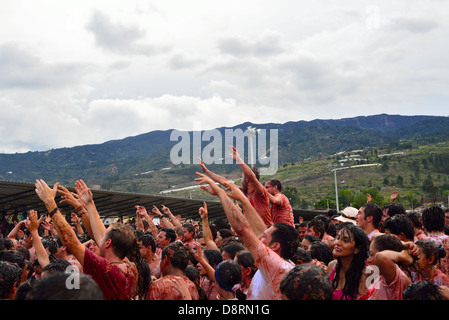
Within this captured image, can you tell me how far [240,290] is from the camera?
4727 mm

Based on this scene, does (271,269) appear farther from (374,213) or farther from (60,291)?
(374,213)

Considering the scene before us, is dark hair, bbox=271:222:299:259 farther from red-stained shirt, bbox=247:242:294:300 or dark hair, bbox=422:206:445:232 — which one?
dark hair, bbox=422:206:445:232

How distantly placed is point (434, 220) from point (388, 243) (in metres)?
1.89

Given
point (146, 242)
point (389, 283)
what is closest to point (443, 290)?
point (389, 283)

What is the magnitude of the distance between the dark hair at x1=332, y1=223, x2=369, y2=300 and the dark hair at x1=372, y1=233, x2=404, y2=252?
0.30 metres

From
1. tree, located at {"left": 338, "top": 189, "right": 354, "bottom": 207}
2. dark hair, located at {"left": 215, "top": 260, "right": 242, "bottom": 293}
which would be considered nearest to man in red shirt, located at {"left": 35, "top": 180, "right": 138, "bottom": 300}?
dark hair, located at {"left": 215, "top": 260, "right": 242, "bottom": 293}

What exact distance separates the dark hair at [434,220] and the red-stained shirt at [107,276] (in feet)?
13.2

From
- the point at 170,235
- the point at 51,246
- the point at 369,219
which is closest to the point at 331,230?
the point at 369,219

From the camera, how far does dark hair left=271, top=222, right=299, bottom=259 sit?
12.8ft

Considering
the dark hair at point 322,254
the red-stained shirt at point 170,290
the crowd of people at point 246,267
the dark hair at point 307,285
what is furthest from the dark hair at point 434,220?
the dark hair at point 307,285

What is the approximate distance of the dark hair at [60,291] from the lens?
2.30m

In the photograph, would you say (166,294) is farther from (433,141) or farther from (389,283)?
(433,141)

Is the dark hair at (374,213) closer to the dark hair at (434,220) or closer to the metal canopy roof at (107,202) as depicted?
the dark hair at (434,220)

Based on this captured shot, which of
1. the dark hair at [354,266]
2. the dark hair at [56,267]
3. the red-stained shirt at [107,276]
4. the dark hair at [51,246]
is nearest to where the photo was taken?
the red-stained shirt at [107,276]
